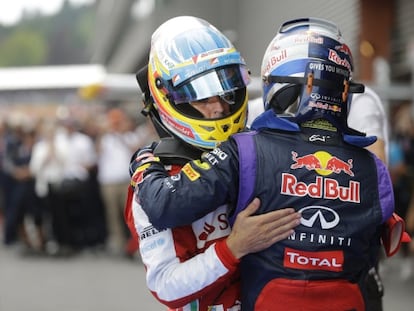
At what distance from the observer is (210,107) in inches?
87.7

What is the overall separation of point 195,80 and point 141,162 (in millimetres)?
281

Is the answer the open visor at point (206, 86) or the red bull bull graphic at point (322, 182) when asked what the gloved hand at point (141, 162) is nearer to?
the open visor at point (206, 86)

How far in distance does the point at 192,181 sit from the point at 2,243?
34.1ft

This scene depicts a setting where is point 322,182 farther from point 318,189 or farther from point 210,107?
point 210,107

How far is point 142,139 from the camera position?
10.4m

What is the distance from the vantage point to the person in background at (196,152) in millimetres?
2027

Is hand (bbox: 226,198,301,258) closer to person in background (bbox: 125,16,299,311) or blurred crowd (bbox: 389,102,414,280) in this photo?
person in background (bbox: 125,16,299,311)

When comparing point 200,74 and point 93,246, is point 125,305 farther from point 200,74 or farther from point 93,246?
point 200,74

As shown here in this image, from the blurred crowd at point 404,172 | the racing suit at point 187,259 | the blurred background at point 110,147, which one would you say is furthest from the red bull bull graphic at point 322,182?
the blurred crowd at point 404,172

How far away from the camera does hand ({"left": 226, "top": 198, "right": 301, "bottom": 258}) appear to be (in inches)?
79.0

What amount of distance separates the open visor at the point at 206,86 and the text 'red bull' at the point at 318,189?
1.13ft

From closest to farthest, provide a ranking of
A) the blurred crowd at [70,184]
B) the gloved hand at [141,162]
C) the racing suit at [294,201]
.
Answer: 1. the racing suit at [294,201]
2. the gloved hand at [141,162]
3. the blurred crowd at [70,184]

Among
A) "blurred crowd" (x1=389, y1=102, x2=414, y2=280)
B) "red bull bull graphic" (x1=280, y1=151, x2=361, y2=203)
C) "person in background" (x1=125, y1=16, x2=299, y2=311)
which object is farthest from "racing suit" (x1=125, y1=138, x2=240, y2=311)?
"blurred crowd" (x1=389, y1=102, x2=414, y2=280)

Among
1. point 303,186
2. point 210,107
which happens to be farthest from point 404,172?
point 303,186
